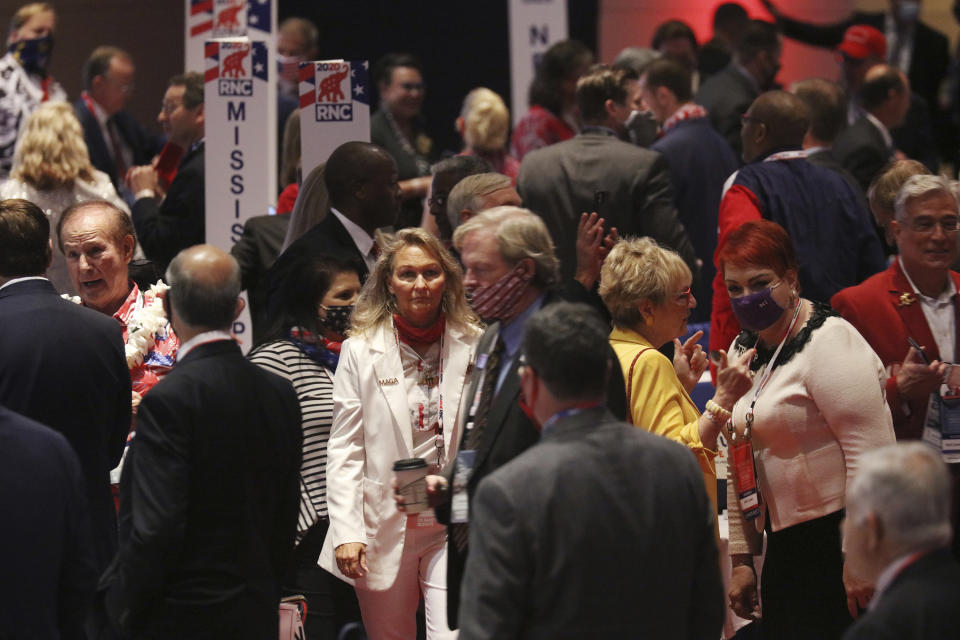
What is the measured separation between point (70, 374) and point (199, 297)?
80 cm

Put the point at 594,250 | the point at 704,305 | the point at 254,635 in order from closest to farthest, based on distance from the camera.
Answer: the point at 254,635
the point at 594,250
the point at 704,305

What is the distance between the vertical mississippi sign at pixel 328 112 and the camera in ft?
19.4

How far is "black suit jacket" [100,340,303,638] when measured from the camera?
3404 millimetres

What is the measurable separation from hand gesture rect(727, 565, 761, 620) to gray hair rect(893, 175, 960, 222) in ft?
4.59

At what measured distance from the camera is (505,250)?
11.9 ft

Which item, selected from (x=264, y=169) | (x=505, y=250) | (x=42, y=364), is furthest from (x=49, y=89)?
(x=505, y=250)

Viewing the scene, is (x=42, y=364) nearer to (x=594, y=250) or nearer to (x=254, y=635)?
(x=254, y=635)

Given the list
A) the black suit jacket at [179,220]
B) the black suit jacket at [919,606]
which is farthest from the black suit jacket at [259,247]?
the black suit jacket at [919,606]

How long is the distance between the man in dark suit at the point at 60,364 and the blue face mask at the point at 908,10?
28.0 ft

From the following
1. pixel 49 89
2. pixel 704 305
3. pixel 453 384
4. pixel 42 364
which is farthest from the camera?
pixel 49 89

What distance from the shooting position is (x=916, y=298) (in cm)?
468

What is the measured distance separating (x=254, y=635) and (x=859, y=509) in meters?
1.64

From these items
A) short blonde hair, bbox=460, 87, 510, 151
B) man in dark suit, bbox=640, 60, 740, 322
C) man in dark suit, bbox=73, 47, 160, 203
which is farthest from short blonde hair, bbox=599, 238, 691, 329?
man in dark suit, bbox=73, 47, 160, 203

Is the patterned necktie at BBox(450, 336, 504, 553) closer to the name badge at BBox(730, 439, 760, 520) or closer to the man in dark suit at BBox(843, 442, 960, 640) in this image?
the name badge at BBox(730, 439, 760, 520)
